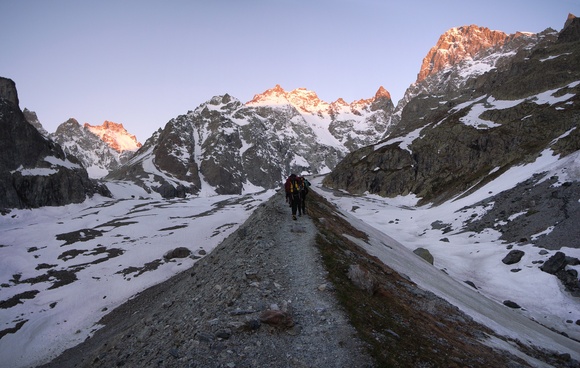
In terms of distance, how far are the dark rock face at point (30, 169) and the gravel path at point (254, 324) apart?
464 ft

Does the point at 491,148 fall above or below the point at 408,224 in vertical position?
above

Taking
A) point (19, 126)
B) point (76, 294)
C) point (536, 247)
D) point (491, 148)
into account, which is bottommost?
point (76, 294)

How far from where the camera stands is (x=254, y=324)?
921 centimetres

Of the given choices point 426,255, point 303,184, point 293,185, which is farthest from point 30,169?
point 426,255

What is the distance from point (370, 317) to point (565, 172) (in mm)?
50160

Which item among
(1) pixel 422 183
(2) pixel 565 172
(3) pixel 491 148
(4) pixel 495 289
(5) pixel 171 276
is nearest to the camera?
(4) pixel 495 289

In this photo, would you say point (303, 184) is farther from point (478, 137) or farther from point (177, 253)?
point (478, 137)

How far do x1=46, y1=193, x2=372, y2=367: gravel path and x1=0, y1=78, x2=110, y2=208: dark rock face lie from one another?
141m

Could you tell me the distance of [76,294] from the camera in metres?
33.3

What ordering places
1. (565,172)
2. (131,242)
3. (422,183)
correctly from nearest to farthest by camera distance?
(565,172), (131,242), (422,183)

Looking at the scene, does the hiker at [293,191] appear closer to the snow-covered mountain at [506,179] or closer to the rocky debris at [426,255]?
the rocky debris at [426,255]

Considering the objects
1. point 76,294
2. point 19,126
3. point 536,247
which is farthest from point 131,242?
point 19,126

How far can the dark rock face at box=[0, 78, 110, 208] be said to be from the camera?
12825cm

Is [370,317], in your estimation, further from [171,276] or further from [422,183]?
[422,183]
